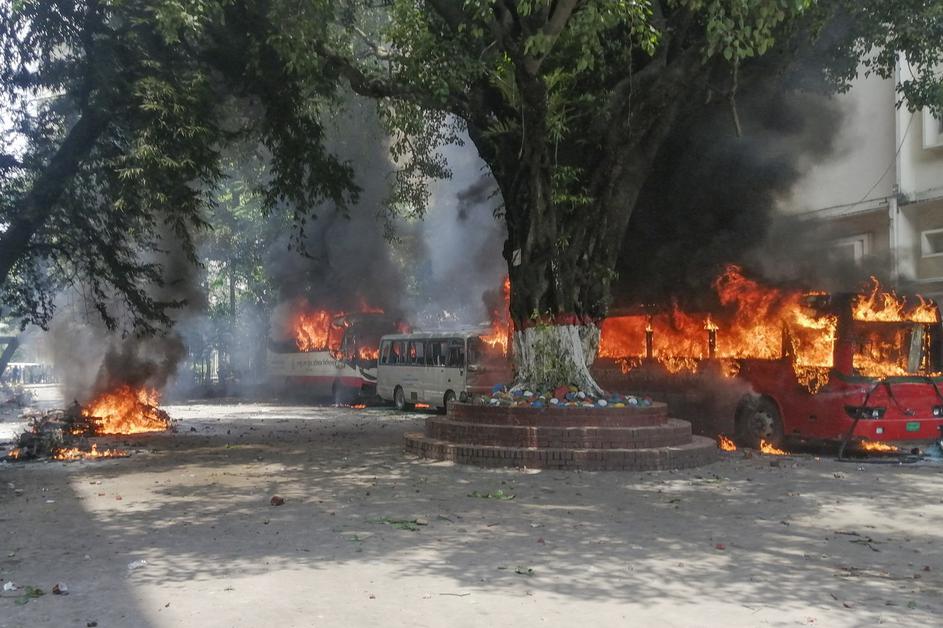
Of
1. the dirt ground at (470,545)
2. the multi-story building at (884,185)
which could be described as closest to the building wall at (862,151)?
the multi-story building at (884,185)

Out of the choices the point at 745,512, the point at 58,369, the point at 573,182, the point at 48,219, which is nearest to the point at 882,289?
the point at 573,182

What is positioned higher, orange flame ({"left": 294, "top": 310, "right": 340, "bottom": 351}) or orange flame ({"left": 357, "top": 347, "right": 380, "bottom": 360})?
orange flame ({"left": 294, "top": 310, "right": 340, "bottom": 351})

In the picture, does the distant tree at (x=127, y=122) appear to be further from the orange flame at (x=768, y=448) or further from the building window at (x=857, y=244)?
the building window at (x=857, y=244)

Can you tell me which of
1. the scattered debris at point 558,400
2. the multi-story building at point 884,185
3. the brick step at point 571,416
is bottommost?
the brick step at point 571,416

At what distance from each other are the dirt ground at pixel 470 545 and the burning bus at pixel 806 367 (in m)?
0.86

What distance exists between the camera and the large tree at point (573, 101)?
37.8ft

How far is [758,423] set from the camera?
1262 cm

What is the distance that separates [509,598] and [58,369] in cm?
2874

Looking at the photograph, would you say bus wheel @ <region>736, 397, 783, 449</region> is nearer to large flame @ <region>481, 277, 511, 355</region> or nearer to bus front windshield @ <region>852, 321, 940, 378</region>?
bus front windshield @ <region>852, 321, 940, 378</region>

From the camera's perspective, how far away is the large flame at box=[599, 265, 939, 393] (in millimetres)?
11811

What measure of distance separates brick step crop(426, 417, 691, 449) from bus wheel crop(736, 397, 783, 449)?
2076mm

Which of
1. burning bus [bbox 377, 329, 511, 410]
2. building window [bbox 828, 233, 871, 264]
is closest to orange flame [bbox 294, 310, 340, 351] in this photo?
burning bus [bbox 377, 329, 511, 410]

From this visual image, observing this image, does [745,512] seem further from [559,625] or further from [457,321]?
[457,321]

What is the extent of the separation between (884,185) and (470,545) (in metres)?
17.2
